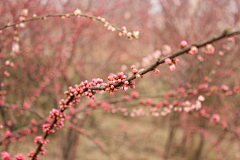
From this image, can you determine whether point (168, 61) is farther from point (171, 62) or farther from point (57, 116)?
point (57, 116)

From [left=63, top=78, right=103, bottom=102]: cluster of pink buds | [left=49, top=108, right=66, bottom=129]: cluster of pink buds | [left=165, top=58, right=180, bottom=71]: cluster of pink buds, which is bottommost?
[left=49, top=108, right=66, bottom=129]: cluster of pink buds

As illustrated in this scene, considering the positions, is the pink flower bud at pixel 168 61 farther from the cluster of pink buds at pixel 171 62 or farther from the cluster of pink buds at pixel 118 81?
the cluster of pink buds at pixel 118 81

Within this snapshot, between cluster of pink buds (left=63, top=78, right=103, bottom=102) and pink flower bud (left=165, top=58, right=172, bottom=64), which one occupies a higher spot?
pink flower bud (left=165, top=58, right=172, bottom=64)

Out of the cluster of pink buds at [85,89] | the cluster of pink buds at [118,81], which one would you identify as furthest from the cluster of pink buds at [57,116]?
the cluster of pink buds at [118,81]

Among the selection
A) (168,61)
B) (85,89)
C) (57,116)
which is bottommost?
(57,116)

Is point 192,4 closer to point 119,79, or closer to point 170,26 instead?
point 170,26

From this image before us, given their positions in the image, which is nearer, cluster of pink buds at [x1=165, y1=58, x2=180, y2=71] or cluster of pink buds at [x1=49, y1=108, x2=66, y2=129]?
cluster of pink buds at [x1=165, y1=58, x2=180, y2=71]

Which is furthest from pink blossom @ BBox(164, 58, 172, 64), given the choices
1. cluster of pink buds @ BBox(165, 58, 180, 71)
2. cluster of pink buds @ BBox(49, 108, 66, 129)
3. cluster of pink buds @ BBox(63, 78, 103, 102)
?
cluster of pink buds @ BBox(49, 108, 66, 129)

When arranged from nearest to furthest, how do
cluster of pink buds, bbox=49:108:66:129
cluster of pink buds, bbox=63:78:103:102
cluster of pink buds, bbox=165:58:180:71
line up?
cluster of pink buds, bbox=165:58:180:71 < cluster of pink buds, bbox=63:78:103:102 < cluster of pink buds, bbox=49:108:66:129

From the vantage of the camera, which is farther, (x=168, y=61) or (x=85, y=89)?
(x=85, y=89)

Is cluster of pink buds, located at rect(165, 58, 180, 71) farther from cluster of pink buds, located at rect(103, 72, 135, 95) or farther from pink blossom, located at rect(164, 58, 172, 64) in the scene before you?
cluster of pink buds, located at rect(103, 72, 135, 95)

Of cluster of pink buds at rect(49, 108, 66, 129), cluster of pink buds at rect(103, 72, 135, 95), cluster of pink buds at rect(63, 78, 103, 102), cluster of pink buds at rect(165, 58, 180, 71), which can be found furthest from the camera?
cluster of pink buds at rect(49, 108, 66, 129)

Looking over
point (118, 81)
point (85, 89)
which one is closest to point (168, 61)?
point (118, 81)

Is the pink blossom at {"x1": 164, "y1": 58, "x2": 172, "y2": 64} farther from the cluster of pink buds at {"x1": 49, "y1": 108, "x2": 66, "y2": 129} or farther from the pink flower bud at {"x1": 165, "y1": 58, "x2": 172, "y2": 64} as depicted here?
the cluster of pink buds at {"x1": 49, "y1": 108, "x2": 66, "y2": 129}
